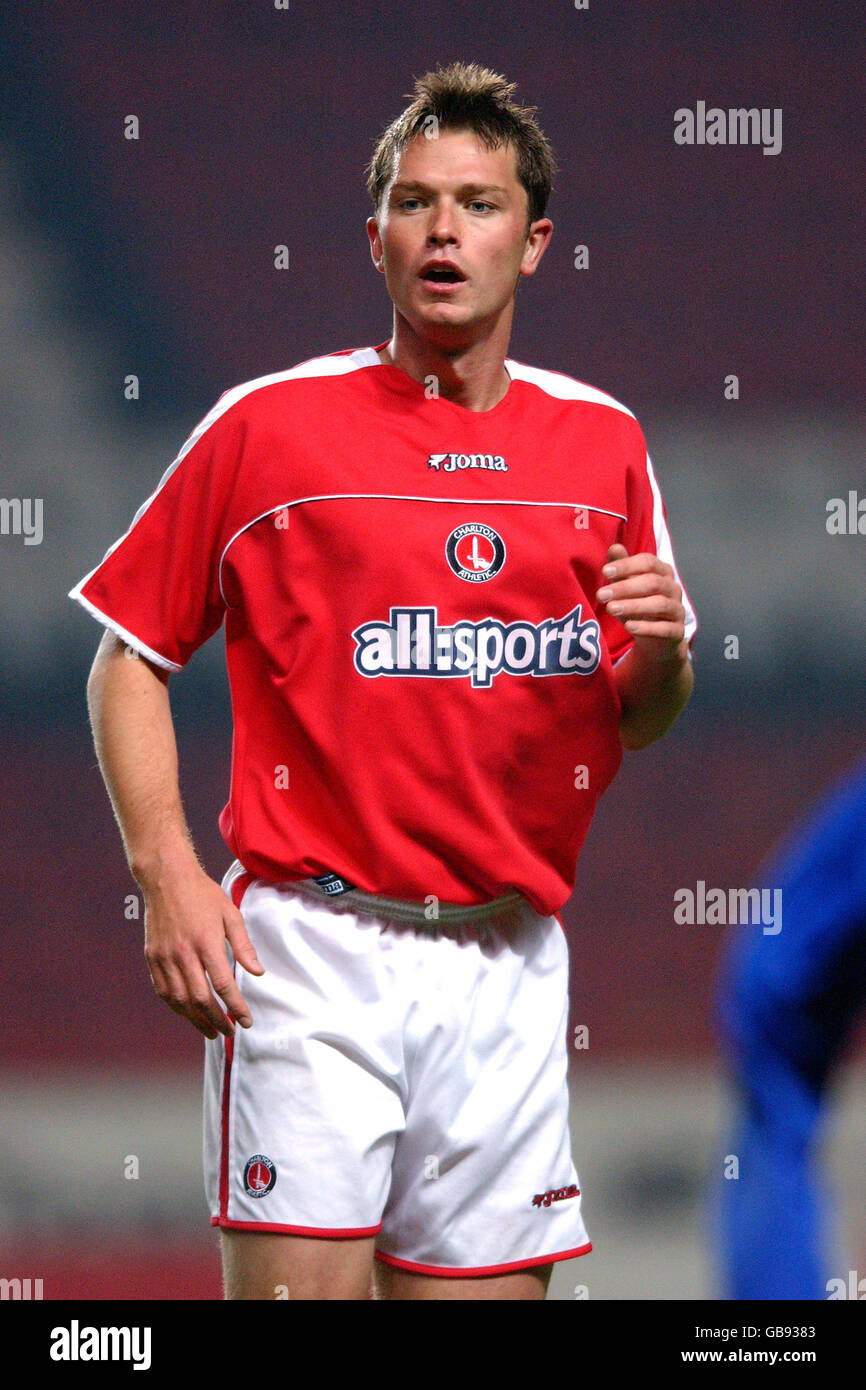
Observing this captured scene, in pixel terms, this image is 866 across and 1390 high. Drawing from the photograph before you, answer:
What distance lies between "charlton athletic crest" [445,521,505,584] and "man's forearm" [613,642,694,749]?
0.20 m

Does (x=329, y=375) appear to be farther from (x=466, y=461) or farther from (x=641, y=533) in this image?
(x=641, y=533)

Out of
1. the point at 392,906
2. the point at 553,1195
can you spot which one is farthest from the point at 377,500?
the point at 553,1195

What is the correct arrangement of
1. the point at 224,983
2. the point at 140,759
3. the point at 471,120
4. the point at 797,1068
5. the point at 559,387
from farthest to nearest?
1. the point at 797,1068
2. the point at 559,387
3. the point at 471,120
4. the point at 140,759
5. the point at 224,983

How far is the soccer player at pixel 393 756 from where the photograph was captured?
1690 millimetres

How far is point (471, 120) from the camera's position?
1.84 m

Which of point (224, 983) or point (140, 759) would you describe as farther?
point (140, 759)

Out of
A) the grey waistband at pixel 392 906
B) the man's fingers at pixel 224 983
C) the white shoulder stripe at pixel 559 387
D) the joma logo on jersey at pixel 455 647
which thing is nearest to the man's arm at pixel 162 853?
the man's fingers at pixel 224 983

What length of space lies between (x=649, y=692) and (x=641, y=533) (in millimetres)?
191

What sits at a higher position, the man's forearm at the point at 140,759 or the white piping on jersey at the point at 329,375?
the white piping on jersey at the point at 329,375

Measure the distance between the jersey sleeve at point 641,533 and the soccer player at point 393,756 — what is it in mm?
62

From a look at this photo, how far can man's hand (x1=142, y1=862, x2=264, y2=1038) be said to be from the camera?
63.7 inches

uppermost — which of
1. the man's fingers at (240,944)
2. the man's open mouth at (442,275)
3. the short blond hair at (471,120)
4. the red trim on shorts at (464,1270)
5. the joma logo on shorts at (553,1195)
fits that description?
the short blond hair at (471,120)

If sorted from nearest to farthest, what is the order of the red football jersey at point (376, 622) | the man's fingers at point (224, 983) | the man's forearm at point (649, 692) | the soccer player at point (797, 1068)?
the man's fingers at point (224, 983) → the red football jersey at point (376, 622) → the man's forearm at point (649, 692) → the soccer player at point (797, 1068)

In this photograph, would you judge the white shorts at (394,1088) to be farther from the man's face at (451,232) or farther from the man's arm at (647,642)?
the man's face at (451,232)
